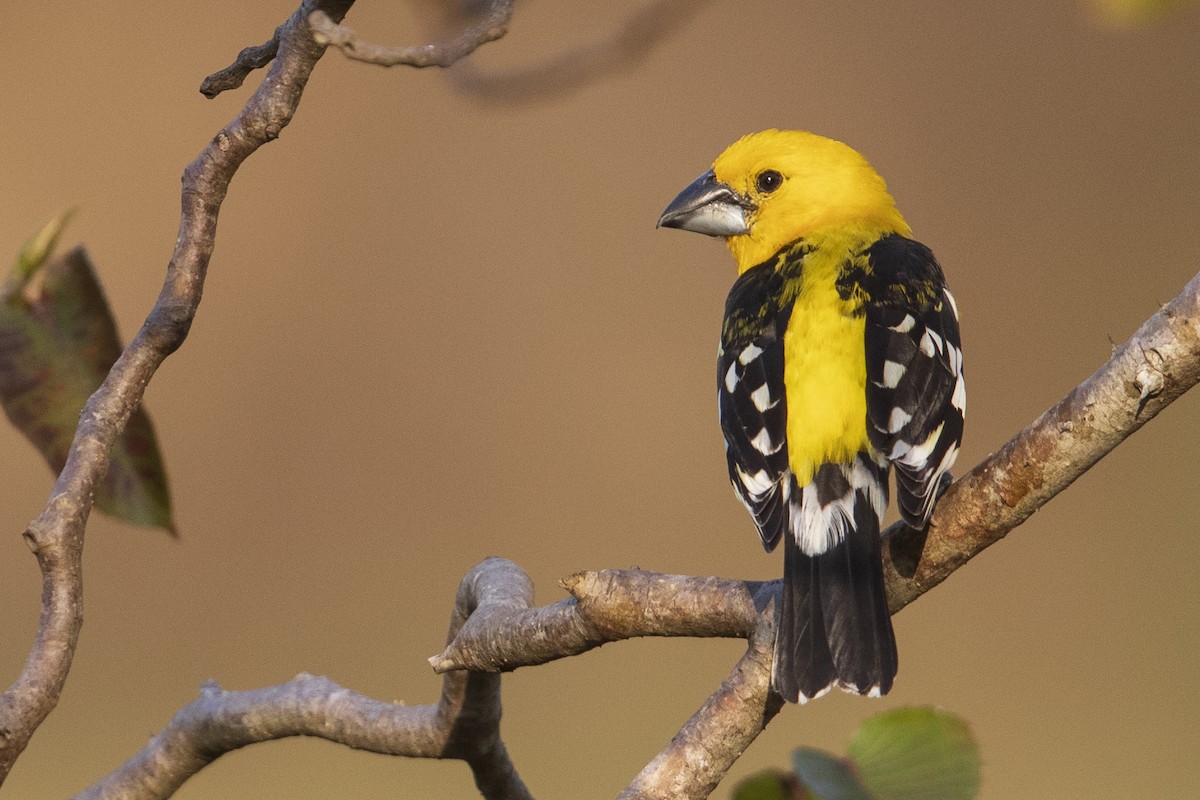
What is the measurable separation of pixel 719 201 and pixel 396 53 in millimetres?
2039

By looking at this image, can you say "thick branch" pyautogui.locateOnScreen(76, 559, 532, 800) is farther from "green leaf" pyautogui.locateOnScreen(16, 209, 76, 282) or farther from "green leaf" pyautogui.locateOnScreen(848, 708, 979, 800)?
"green leaf" pyautogui.locateOnScreen(848, 708, 979, 800)

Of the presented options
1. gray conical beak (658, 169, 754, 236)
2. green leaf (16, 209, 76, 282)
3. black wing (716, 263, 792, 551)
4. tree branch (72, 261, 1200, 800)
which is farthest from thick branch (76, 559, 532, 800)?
gray conical beak (658, 169, 754, 236)

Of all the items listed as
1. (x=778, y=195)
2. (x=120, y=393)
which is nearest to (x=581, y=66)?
(x=120, y=393)

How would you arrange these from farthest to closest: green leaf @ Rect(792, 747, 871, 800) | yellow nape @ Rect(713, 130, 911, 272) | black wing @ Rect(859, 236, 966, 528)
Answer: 1. yellow nape @ Rect(713, 130, 911, 272)
2. black wing @ Rect(859, 236, 966, 528)
3. green leaf @ Rect(792, 747, 871, 800)

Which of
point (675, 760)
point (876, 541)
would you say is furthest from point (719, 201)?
point (675, 760)

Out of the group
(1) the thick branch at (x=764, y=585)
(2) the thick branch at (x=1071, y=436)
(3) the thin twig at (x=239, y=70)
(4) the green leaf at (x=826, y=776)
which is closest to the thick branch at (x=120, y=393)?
(3) the thin twig at (x=239, y=70)

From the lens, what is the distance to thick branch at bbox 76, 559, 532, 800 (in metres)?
2.20

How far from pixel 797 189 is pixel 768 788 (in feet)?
8.00

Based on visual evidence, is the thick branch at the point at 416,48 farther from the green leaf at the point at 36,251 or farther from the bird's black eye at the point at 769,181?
→ the bird's black eye at the point at 769,181

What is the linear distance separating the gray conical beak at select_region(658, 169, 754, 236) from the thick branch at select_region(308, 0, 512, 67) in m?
1.95

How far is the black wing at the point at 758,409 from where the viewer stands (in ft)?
7.66

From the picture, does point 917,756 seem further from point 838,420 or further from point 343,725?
point 343,725

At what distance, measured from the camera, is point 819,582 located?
79.2 inches

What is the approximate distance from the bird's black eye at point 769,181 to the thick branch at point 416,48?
197 cm
